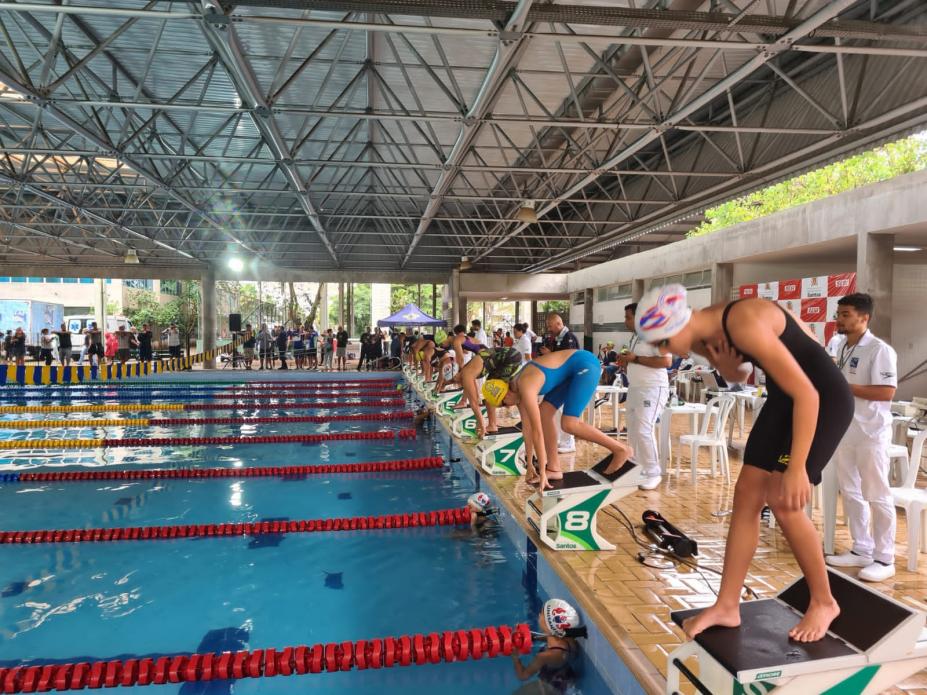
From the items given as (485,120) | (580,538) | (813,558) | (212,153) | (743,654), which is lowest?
(580,538)

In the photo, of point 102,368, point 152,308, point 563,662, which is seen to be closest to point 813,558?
point 563,662

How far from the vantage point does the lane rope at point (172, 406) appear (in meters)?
11.2

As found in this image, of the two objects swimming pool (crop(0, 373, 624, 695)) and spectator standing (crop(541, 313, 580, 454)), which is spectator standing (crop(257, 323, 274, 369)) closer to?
→ swimming pool (crop(0, 373, 624, 695))

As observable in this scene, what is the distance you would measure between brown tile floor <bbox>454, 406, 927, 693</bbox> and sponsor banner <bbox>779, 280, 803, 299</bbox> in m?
6.69

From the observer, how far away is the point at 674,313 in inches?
76.0

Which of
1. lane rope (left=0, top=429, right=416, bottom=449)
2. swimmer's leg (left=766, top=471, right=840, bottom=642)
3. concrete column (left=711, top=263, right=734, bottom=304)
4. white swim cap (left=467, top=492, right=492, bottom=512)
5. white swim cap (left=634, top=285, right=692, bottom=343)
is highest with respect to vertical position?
concrete column (left=711, top=263, right=734, bottom=304)

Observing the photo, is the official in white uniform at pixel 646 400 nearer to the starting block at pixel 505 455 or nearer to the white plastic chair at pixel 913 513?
the starting block at pixel 505 455

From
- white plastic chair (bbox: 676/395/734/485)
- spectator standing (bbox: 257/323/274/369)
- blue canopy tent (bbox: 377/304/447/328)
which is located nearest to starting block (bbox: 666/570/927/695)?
white plastic chair (bbox: 676/395/734/485)

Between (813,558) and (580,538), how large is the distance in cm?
185

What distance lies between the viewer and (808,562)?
1.97 meters

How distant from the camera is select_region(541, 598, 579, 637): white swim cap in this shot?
117 inches

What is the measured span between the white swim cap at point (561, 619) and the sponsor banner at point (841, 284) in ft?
26.0

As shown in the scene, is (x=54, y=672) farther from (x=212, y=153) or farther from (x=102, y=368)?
(x=102, y=368)

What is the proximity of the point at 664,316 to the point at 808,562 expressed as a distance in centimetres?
90
